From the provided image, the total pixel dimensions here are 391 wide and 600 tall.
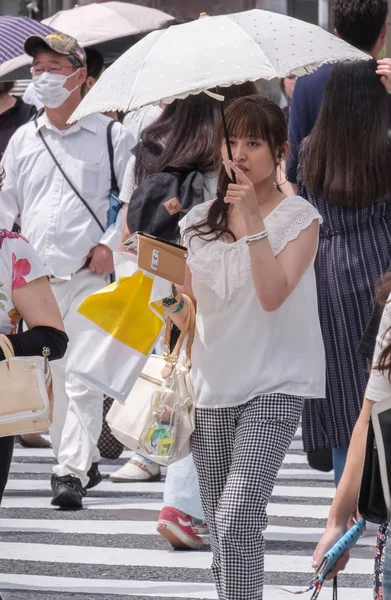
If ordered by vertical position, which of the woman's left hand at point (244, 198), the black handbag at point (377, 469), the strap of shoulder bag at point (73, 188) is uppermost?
the black handbag at point (377, 469)

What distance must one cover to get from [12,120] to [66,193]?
7.16 feet

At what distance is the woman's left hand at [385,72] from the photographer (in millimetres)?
5961

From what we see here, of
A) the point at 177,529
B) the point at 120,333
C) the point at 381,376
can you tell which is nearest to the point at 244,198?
the point at 120,333

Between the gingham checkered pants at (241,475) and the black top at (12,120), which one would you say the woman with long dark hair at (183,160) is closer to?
the gingham checkered pants at (241,475)

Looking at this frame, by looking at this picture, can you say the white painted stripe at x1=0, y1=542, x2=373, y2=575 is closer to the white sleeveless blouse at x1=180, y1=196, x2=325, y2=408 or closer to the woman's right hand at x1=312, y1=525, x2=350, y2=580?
the white sleeveless blouse at x1=180, y1=196, x2=325, y2=408

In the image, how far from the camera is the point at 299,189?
20.1 feet

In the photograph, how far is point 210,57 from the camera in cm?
487

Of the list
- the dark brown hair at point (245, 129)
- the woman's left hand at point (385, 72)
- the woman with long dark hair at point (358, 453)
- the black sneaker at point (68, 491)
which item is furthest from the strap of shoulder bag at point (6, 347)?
the black sneaker at point (68, 491)

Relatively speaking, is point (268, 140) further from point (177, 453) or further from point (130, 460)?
point (130, 460)

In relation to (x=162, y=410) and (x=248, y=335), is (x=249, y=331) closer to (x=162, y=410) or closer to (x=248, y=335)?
(x=248, y=335)

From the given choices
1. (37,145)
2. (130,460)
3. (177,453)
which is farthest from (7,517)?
(177,453)

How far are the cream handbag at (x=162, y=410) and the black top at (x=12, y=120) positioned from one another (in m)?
4.87

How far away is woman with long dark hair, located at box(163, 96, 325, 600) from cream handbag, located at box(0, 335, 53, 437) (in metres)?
0.51

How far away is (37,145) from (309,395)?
3637mm
